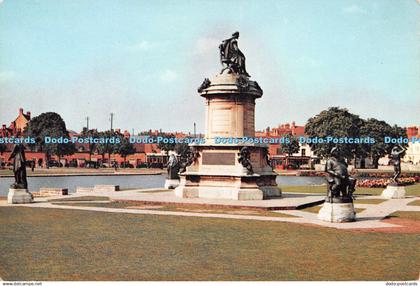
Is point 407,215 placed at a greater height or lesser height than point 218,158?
lesser

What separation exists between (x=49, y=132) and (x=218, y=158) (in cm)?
7715

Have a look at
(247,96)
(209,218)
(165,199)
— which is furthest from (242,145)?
(209,218)

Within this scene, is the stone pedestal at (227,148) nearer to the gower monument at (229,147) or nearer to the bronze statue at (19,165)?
the gower monument at (229,147)

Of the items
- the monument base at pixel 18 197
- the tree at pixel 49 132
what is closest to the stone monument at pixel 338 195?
the monument base at pixel 18 197

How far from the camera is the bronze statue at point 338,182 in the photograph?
18.2 metres

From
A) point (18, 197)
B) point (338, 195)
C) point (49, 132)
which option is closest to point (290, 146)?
point (49, 132)

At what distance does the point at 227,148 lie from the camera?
1036 inches

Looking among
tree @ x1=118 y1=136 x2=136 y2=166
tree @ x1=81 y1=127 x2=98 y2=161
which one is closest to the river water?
tree @ x1=118 y1=136 x2=136 y2=166

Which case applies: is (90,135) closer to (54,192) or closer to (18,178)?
(54,192)

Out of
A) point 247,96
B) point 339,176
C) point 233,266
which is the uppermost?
point 247,96

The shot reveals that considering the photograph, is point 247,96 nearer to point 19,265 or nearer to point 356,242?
point 356,242

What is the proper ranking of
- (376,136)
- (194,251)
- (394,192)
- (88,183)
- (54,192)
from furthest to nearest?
(376,136) < (88,183) < (54,192) < (394,192) < (194,251)

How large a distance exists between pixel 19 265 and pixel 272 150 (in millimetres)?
112696

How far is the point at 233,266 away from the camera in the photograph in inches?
437
